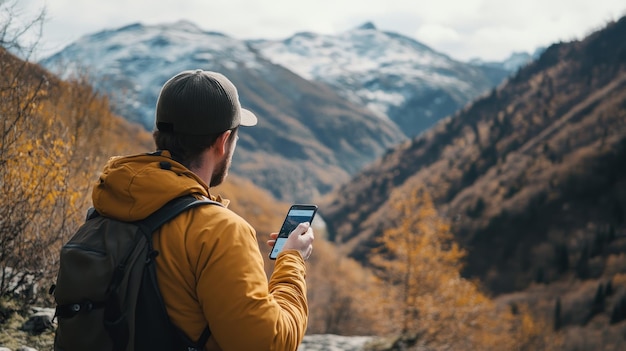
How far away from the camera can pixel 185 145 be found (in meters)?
2.54

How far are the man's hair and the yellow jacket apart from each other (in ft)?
0.35

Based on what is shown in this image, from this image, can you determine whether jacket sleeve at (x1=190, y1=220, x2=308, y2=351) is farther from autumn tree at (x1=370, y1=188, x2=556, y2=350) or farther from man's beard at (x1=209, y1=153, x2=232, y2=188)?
autumn tree at (x1=370, y1=188, x2=556, y2=350)

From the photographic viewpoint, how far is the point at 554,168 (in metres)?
134

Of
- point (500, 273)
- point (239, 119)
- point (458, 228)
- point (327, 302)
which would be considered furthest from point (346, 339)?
point (458, 228)

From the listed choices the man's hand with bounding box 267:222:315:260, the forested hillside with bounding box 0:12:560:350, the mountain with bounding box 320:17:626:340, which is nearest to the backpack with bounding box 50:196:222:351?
the man's hand with bounding box 267:222:315:260

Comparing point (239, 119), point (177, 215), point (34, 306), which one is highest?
point (239, 119)

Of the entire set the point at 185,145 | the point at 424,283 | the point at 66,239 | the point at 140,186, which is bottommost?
the point at 424,283

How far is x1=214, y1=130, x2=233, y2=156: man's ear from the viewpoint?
8.41 feet

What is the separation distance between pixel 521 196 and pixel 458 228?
1575cm

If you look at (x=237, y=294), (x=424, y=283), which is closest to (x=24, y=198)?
(x=237, y=294)

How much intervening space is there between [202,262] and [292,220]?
88 cm

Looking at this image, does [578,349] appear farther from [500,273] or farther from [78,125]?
[78,125]

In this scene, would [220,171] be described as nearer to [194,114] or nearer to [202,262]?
Answer: [194,114]

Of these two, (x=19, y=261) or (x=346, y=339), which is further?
(x=346, y=339)
